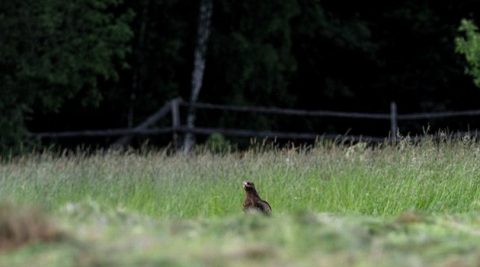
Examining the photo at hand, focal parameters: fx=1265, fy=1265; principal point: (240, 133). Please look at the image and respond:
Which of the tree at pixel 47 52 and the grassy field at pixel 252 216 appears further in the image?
the tree at pixel 47 52

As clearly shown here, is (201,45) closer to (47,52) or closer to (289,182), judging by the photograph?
(47,52)

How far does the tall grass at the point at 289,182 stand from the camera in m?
12.0

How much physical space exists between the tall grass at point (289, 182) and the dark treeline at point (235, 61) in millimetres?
11931

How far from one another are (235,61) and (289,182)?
20359 millimetres

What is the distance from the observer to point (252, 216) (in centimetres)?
604

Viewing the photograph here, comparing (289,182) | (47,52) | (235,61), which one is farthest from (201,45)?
(289,182)

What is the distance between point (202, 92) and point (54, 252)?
29562 mm

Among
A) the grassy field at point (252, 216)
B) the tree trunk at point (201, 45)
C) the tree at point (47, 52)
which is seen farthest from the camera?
the tree trunk at point (201, 45)

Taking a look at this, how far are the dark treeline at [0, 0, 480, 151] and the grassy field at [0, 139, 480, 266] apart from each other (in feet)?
35.3

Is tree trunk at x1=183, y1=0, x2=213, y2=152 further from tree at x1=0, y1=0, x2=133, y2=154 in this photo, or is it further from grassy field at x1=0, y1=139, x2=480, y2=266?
grassy field at x1=0, y1=139, x2=480, y2=266

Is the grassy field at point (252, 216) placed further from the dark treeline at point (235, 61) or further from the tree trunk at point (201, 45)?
the tree trunk at point (201, 45)

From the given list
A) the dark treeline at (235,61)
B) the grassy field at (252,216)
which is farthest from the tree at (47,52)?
the grassy field at (252,216)

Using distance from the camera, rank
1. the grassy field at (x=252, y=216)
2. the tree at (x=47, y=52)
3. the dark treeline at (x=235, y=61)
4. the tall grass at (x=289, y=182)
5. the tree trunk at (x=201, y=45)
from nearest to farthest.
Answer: the grassy field at (x=252, y=216) → the tall grass at (x=289, y=182) → the tree at (x=47, y=52) → the dark treeline at (x=235, y=61) → the tree trunk at (x=201, y=45)

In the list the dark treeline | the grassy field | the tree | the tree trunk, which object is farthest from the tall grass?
the tree trunk
